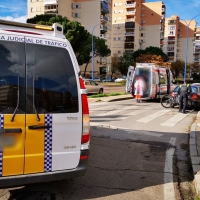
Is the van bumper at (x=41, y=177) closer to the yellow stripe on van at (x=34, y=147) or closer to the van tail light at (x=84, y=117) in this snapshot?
the yellow stripe on van at (x=34, y=147)

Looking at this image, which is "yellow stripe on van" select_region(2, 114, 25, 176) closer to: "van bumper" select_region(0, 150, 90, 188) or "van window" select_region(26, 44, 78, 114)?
"van bumper" select_region(0, 150, 90, 188)

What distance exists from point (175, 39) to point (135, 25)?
2668cm

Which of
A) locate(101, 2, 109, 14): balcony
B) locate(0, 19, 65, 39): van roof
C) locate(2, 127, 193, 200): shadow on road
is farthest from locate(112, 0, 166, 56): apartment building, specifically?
locate(0, 19, 65, 39): van roof

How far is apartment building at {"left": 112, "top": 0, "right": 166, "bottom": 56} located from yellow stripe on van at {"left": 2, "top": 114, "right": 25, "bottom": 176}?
89.0 metres

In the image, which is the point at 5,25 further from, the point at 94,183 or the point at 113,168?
the point at 113,168

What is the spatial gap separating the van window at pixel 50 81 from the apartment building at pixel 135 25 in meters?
88.5

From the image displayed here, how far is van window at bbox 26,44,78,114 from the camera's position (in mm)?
2930

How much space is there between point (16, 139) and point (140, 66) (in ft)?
49.3

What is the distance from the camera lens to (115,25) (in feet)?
304

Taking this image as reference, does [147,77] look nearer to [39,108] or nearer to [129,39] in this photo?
[39,108]

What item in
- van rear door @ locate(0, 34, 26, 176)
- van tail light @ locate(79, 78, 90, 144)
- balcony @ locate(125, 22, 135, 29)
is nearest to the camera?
van rear door @ locate(0, 34, 26, 176)

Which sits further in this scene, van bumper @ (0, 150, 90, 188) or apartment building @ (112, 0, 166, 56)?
apartment building @ (112, 0, 166, 56)

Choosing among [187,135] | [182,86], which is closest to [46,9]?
[182,86]

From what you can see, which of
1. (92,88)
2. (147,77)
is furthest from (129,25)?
(147,77)
